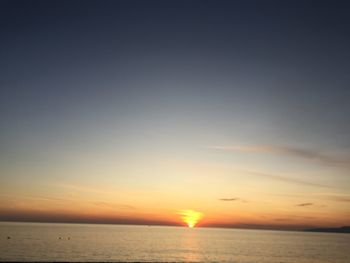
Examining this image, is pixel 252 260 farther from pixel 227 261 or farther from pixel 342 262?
pixel 342 262

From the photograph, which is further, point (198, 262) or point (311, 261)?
point (311, 261)

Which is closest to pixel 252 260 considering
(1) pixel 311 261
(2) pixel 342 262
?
(1) pixel 311 261

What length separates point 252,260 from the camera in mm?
100312

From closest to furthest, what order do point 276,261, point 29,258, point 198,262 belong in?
1. point 29,258
2. point 198,262
3. point 276,261

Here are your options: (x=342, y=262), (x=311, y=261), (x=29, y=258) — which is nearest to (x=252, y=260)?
(x=311, y=261)

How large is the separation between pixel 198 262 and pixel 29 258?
42.0 m

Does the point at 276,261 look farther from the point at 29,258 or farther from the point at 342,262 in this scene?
the point at 29,258

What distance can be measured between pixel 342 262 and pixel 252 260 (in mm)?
29244

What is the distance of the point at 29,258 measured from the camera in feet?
270

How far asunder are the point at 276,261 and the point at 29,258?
66566 millimetres

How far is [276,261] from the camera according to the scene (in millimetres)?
99438

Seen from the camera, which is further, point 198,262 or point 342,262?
point 342,262

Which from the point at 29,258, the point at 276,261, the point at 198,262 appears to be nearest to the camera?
the point at 29,258

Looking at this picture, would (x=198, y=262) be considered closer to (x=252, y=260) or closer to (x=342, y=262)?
(x=252, y=260)
